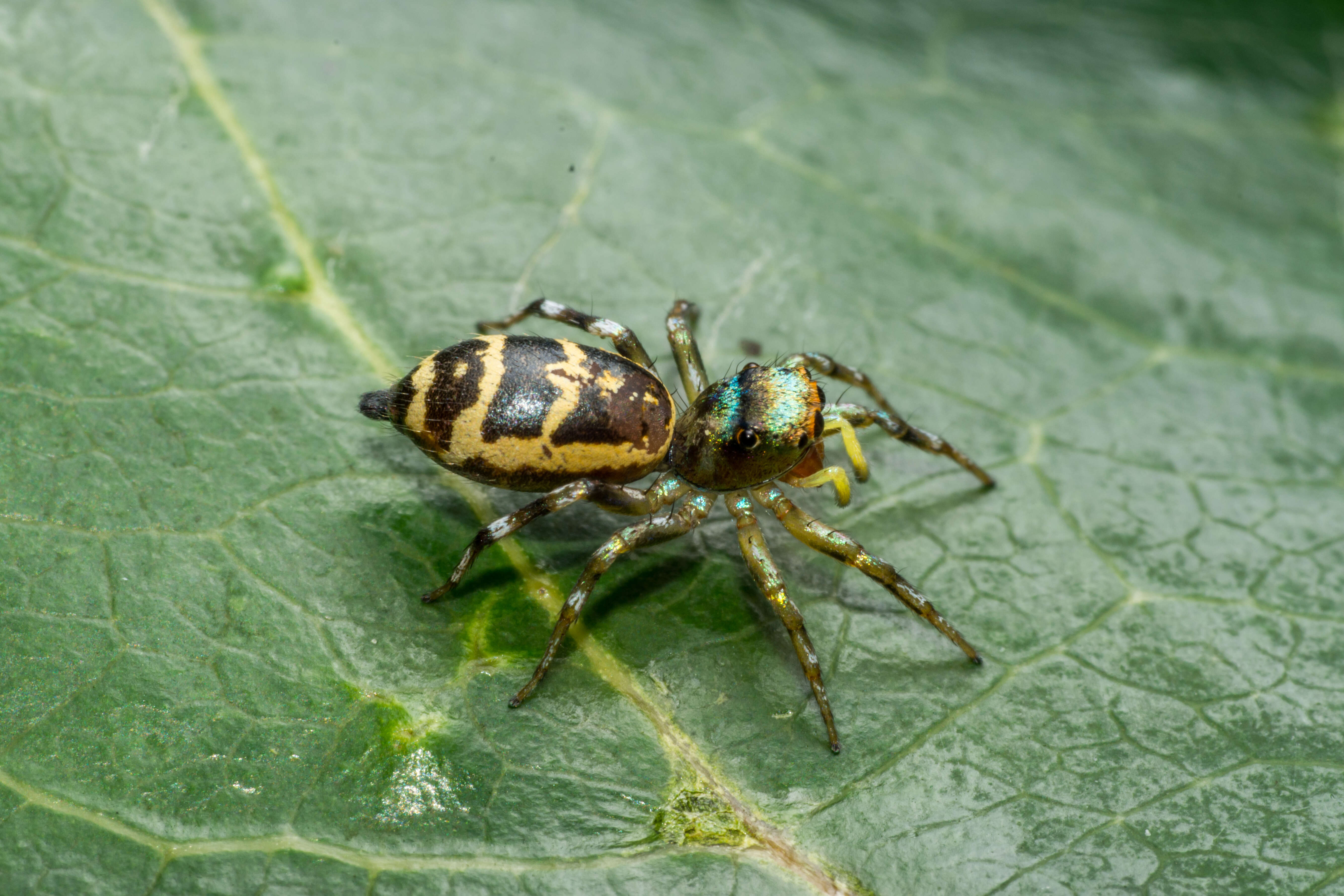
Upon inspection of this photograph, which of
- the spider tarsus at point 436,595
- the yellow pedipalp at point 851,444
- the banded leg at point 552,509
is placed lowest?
the spider tarsus at point 436,595

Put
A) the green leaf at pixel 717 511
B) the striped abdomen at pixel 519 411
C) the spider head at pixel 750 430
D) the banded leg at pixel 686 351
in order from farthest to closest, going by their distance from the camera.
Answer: the banded leg at pixel 686 351
the spider head at pixel 750 430
the striped abdomen at pixel 519 411
the green leaf at pixel 717 511

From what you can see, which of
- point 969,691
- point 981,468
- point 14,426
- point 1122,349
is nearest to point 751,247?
point 981,468

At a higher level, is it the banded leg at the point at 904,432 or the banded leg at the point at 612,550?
the banded leg at the point at 904,432

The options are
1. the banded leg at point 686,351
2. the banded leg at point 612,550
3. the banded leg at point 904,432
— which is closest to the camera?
the banded leg at point 612,550

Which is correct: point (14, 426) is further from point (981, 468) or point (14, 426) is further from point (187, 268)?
point (981, 468)

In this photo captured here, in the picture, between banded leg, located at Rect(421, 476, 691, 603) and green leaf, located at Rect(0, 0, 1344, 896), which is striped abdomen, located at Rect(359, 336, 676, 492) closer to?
banded leg, located at Rect(421, 476, 691, 603)

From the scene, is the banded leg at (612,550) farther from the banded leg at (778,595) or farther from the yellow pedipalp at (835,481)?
the yellow pedipalp at (835,481)

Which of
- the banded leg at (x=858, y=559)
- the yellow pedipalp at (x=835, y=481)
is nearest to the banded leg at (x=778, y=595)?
the banded leg at (x=858, y=559)
